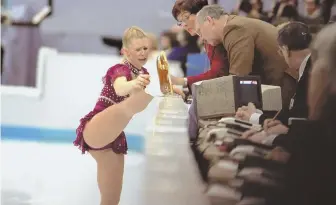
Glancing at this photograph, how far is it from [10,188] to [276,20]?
0.85 meters

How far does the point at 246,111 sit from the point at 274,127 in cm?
7

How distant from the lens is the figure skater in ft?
3.97

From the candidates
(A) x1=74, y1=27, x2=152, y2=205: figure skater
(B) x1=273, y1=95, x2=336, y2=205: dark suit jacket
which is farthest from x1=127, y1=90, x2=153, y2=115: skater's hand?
(B) x1=273, y1=95, x2=336, y2=205: dark suit jacket

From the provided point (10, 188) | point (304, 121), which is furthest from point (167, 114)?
point (10, 188)

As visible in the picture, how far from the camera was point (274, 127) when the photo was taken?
1.10 meters

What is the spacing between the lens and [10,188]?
1.52m

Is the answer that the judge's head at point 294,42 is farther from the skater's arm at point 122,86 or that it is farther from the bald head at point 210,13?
the skater's arm at point 122,86

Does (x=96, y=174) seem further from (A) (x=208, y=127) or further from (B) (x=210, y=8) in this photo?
(B) (x=210, y=8)

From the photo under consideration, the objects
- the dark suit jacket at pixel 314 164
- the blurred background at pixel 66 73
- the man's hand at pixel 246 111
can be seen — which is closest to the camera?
the dark suit jacket at pixel 314 164

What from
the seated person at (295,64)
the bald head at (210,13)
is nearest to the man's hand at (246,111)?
the seated person at (295,64)

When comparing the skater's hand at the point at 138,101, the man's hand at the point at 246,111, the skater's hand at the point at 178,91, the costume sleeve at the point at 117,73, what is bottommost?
the man's hand at the point at 246,111

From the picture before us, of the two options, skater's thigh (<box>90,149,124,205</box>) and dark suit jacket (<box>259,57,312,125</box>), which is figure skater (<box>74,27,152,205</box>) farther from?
dark suit jacket (<box>259,57,312,125</box>)

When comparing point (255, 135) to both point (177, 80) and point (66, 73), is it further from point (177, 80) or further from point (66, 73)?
point (66, 73)

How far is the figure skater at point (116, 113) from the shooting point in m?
1.21
